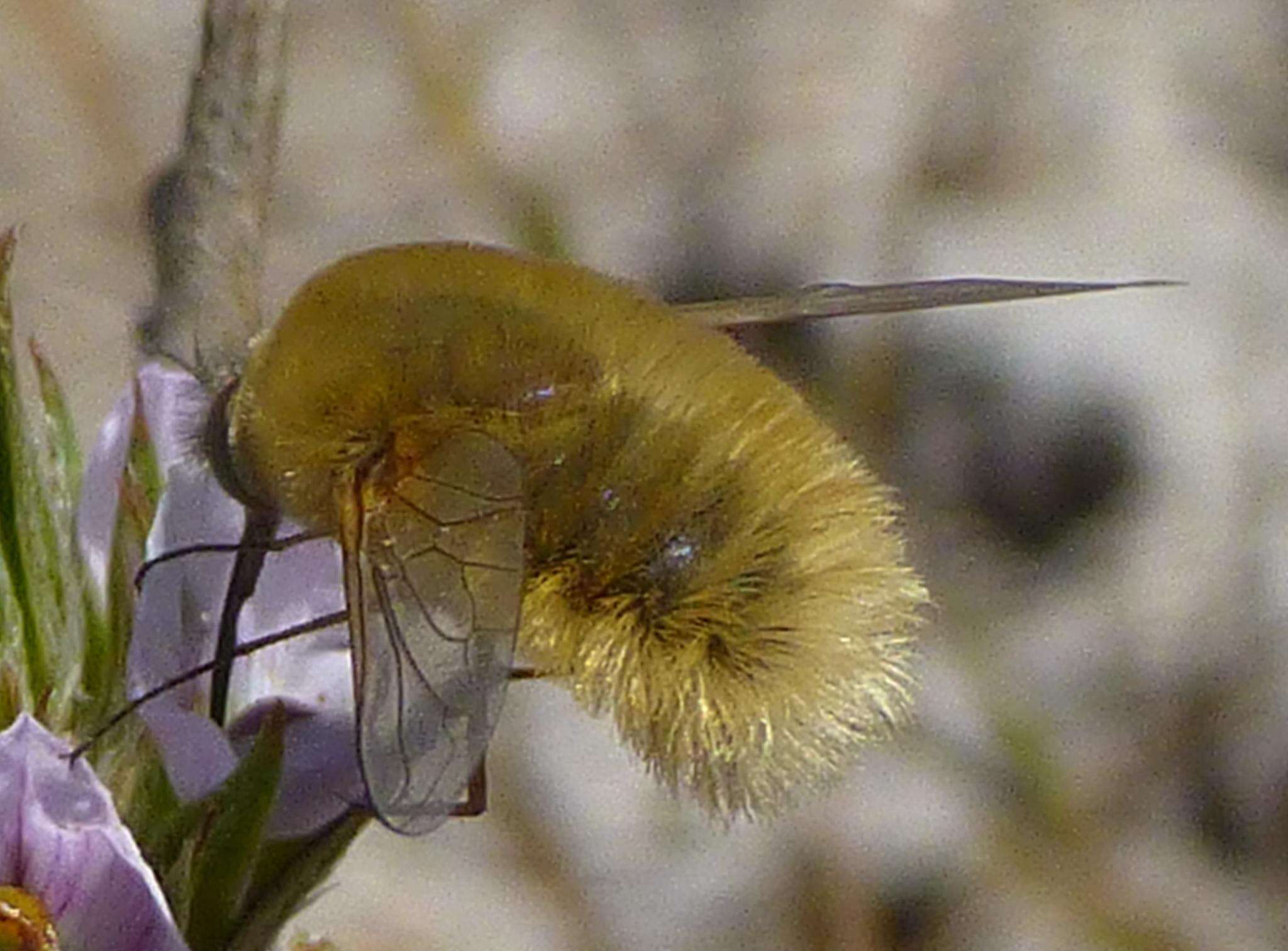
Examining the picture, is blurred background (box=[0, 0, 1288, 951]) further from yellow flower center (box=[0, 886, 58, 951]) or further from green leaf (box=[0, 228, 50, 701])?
yellow flower center (box=[0, 886, 58, 951])

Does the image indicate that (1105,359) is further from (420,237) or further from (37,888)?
(37,888)

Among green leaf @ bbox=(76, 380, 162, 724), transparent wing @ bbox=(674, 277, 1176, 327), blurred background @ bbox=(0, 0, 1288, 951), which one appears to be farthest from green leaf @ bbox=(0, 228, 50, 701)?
blurred background @ bbox=(0, 0, 1288, 951)

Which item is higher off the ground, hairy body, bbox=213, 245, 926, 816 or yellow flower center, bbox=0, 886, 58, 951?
hairy body, bbox=213, 245, 926, 816

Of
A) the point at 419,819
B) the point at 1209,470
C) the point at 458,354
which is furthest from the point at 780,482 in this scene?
the point at 1209,470

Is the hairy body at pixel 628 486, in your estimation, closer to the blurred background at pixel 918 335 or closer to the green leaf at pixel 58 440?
the green leaf at pixel 58 440

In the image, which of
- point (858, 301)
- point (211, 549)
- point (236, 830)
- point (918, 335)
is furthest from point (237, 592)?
point (918, 335)

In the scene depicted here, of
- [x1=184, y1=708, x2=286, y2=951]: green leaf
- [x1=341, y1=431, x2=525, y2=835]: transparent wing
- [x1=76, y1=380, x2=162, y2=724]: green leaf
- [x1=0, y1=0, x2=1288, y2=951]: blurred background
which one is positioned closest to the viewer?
[x1=341, y1=431, x2=525, y2=835]: transparent wing

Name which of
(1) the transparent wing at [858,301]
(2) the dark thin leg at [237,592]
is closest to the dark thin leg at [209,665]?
(2) the dark thin leg at [237,592]

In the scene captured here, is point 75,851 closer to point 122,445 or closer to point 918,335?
point 122,445
